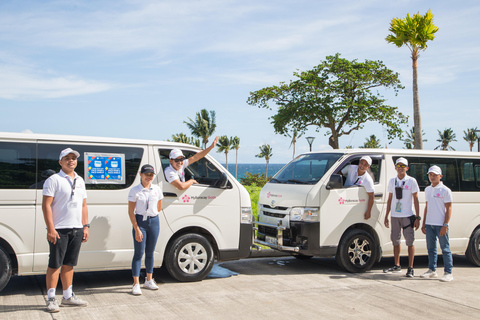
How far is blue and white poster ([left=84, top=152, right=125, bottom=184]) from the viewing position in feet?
22.1

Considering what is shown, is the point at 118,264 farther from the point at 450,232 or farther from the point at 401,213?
the point at 450,232

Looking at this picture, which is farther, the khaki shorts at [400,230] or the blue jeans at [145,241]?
the khaki shorts at [400,230]

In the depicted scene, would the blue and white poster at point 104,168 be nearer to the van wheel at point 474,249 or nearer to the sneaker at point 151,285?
the sneaker at point 151,285

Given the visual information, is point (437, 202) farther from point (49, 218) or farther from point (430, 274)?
point (49, 218)

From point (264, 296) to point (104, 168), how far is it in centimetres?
284

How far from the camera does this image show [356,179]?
8.57m

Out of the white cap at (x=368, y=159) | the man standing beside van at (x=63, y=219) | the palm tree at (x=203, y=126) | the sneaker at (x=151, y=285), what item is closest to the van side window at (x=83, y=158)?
the man standing beside van at (x=63, y=219)

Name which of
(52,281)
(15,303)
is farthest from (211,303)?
(15,303)

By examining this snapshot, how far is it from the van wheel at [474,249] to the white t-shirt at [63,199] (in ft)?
24.2

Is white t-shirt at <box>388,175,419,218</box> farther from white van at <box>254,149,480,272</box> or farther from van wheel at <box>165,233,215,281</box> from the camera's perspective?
van wheel at <box>165,233,215,281</box>

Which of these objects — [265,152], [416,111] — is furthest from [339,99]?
[265,152]

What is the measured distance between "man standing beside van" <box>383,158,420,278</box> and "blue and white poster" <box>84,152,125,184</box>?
4.54m

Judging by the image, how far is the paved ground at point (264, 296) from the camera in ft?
19.1

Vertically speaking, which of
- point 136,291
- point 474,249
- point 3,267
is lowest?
point 136,291
